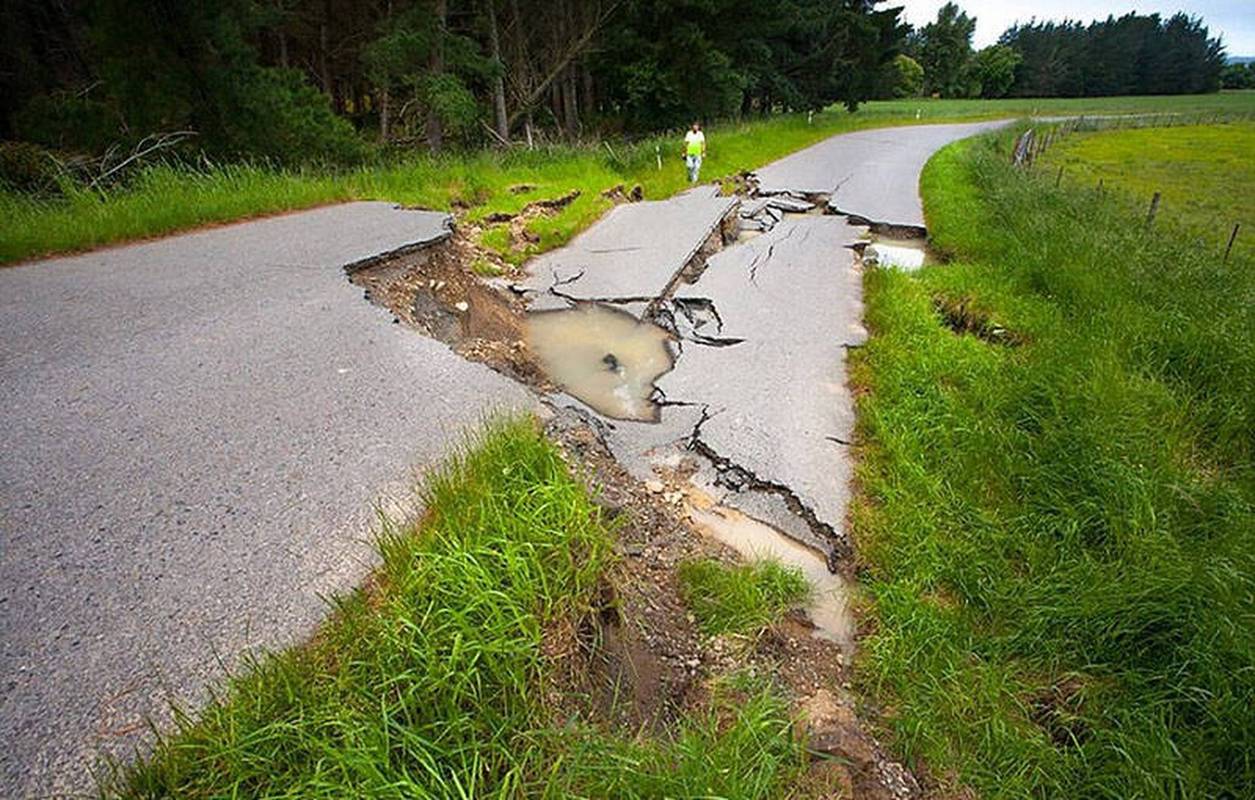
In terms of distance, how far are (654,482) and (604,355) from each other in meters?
1.98

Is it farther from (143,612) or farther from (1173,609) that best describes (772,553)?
(143,612)

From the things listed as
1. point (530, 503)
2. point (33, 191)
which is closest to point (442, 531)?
point (530, 503)

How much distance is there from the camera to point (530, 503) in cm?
284

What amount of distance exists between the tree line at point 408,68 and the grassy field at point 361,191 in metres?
1.50

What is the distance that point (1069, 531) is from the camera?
3.26 m

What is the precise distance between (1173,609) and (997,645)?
694 millimetres

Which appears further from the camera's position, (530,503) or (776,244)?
(776,244)

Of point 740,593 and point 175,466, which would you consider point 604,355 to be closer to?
point 740,593

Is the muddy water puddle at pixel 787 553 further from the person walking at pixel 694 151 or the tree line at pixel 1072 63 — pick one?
the tree line at pixel 1072 63

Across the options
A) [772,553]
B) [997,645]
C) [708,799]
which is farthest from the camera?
[772,553]

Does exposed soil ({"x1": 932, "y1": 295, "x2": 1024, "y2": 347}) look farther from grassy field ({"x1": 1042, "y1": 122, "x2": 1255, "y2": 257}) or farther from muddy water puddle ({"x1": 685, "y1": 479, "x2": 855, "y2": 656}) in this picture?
grassy field ({"x1": 1042, "y1": 122, "x2": 1255, "y2": 257})

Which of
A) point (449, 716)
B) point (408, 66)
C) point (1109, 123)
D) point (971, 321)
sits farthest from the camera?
point (1109, 123)

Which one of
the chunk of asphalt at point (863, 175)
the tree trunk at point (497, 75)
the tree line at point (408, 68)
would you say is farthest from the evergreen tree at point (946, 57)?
the tree trunk at point (497, 75)

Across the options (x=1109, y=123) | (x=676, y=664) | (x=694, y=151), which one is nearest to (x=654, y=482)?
(x=676, y=664)
